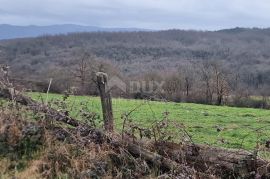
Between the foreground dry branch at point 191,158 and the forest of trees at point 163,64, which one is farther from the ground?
the foreground dry branch at point 191,158

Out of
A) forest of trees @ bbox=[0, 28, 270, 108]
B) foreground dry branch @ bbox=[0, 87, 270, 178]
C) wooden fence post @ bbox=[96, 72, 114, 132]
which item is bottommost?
forest of trees @ bbox=[0, 28, 270, 108]

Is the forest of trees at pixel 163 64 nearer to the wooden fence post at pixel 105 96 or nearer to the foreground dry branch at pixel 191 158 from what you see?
the wooden fence post at pixel 105 96

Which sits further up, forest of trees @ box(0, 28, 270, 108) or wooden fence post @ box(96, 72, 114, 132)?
wooden fence post @ box(96, 72, 114, 132)

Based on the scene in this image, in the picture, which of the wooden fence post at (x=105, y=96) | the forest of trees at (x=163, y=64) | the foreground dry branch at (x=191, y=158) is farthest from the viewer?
the forest of trees at (x=163, y=64)

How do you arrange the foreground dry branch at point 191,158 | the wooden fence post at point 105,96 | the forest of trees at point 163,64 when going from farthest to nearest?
the forest of trees at point 163,64 < the wooden fence post at point 105,96 < the foreground dry branch at point 191,158

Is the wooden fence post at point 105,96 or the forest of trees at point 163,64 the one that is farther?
the forest of trees at point 163,64

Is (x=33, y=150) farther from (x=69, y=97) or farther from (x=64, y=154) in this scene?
(x=69, y=97)

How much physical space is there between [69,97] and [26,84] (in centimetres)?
87

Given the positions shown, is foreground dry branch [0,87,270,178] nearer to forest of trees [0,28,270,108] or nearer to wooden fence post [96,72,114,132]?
wooden fence post [96,72,114,132]

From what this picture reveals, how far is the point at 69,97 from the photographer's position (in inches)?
348

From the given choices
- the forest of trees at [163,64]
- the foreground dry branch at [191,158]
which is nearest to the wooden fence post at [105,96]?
the foreground dry branch at [191,158]

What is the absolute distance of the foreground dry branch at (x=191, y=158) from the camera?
6250 mm

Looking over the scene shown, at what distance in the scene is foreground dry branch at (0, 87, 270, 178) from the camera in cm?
625

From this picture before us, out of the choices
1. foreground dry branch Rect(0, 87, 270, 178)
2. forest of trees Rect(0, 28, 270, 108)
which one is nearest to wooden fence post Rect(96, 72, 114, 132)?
foreground dry branch Rect(0, 87, 270, 178)
